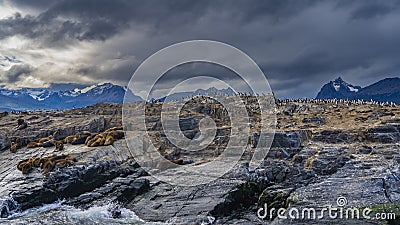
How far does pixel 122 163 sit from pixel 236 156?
54.4 ft

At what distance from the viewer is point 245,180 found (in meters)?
43.1

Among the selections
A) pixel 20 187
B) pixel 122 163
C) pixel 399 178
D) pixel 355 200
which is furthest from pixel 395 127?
pixel 20 187

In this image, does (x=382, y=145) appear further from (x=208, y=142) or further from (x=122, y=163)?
(x=122, y=163)

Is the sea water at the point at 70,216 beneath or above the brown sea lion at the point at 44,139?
beneath

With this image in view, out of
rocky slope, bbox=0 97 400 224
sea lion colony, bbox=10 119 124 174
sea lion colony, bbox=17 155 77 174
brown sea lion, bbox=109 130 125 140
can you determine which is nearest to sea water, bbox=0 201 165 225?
rocky slope, bbox=0 97 400 224

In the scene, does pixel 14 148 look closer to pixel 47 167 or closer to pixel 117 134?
pixel 117 134

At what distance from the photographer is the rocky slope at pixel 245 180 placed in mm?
34312

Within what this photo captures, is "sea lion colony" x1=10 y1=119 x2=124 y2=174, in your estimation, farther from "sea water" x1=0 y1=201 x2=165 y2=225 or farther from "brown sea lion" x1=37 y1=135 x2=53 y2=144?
"sea water" x1=0 y1=201 x2=165 y2=225

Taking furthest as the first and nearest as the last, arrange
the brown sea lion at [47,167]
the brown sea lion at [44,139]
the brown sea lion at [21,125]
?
the brown sea lion at [21,125] < the brown sea lion at [44,139] < the brown sea lion at [47,167]

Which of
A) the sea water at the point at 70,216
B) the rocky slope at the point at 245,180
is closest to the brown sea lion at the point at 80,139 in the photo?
the rocky slope at the point at 245,180

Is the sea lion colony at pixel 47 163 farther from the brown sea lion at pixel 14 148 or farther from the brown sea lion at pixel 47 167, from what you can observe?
the brown sea lion at pixel 14 148

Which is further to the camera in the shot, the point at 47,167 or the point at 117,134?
the point at 117,134

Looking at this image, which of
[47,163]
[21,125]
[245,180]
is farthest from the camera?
[21,125]

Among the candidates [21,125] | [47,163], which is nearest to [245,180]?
[47,163]
